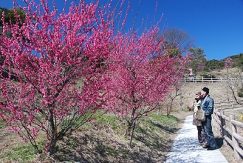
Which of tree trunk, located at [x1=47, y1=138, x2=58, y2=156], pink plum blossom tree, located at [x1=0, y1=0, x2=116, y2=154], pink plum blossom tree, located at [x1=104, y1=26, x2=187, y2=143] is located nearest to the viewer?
pink plum blossom tree, located at [x1=0, y1=0, x2=116, y2=154]

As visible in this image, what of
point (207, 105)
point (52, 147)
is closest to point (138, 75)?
point (207, 105)

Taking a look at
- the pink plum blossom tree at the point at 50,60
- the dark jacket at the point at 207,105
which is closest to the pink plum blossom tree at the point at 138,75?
the dark jacket at the point at 207,105

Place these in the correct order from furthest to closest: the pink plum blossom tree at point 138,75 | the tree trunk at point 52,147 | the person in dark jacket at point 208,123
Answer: the pink plum blossom tree at point 138,75 < the person in dark jacket at point 208,123 < the tree trunk at point 52,147

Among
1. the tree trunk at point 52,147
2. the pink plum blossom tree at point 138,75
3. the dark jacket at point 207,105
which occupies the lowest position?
the tree trunk at point 52,147

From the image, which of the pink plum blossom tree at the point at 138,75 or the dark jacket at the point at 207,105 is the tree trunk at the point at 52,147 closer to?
the pink plum blossom tree at the point at 138,75

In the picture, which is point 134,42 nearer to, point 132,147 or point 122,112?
point 122,112

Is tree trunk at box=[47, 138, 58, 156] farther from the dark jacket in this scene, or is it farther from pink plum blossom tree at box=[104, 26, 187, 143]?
the dark jacket

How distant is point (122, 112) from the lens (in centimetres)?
690

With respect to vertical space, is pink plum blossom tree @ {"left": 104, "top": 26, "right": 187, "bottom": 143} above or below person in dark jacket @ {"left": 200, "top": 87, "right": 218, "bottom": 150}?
above

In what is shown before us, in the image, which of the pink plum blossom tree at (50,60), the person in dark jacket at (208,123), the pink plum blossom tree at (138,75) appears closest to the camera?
the pink plum blossom tree at (50,60)

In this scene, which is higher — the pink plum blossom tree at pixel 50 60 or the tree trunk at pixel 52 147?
the pink plum blossom tree at pixel 50 60

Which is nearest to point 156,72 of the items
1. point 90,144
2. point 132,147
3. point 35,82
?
point 132,147

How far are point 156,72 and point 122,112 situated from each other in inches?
65.4

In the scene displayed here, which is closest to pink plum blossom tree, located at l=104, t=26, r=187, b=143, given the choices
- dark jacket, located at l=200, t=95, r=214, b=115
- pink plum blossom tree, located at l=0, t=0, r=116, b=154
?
dark jacket, located at l=200, t=95, r=214, b=115
